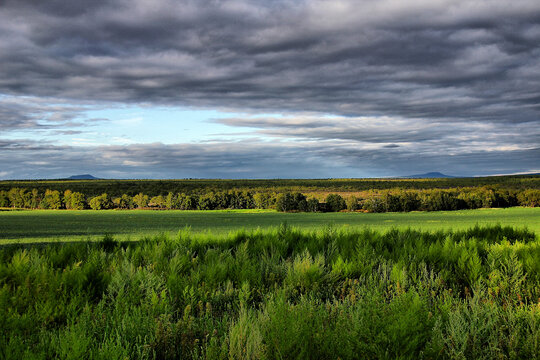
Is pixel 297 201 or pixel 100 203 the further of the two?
pixel 100 203

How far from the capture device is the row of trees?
86.6 meters

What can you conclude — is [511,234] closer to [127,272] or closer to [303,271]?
[303,271]

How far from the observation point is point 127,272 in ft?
22.8

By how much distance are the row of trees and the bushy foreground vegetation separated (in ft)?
252

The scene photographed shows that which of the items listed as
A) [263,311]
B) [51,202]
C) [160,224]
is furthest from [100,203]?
[263,311]

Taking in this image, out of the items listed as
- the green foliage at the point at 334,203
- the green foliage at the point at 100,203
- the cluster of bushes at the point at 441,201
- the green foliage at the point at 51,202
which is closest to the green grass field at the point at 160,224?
the cluster of bushes at the point at 441,201

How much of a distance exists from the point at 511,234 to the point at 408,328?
41.5ft

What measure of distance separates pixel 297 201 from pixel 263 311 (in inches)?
3193

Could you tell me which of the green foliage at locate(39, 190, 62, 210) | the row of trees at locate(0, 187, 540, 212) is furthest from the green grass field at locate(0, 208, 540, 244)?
the green foliage at locate(39, 190, 62, 210)

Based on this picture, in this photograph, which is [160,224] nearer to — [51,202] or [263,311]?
[263,311]

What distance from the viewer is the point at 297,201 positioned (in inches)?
3413

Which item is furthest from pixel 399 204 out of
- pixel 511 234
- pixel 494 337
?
pixel 494 337

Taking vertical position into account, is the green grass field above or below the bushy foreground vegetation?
below

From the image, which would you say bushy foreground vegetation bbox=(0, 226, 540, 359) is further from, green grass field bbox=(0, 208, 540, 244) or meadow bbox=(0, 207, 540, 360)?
green grass field bbox=(0, 208, 540, 244)
